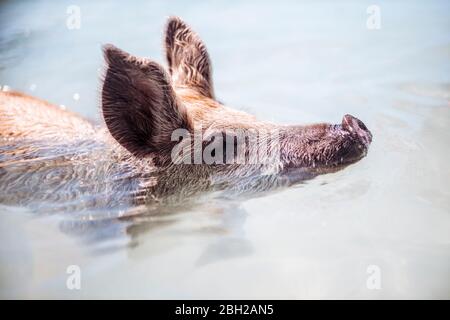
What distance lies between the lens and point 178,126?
4445 mm

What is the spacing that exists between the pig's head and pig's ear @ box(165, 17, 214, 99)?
266mm

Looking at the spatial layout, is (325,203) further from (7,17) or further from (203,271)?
(7,17)

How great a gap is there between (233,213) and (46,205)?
51.5 inches

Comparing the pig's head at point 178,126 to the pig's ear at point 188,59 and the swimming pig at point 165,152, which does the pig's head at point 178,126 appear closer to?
the swimming pig at point 165,152

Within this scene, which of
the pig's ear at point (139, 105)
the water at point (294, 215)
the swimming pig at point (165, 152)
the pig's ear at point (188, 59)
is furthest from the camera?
the pig's ear at point (188, 59)

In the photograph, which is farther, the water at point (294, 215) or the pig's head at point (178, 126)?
the pig's head at point (178, 126)

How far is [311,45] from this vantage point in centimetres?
770

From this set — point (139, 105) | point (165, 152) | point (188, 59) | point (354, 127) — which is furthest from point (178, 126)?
point (354, 127)

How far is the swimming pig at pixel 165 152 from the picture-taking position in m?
4.32

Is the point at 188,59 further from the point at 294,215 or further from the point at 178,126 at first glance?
the point at 294,215

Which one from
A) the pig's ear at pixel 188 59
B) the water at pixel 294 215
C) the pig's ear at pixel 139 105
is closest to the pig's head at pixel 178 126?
the pig's ear at pixel 139 105

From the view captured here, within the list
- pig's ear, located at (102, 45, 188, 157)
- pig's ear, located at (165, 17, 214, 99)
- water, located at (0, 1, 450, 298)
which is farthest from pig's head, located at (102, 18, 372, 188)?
pig's ear, located at (165, 17, 214, 99)

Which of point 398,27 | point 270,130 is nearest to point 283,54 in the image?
point 398,27

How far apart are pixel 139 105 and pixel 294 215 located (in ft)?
4.18
